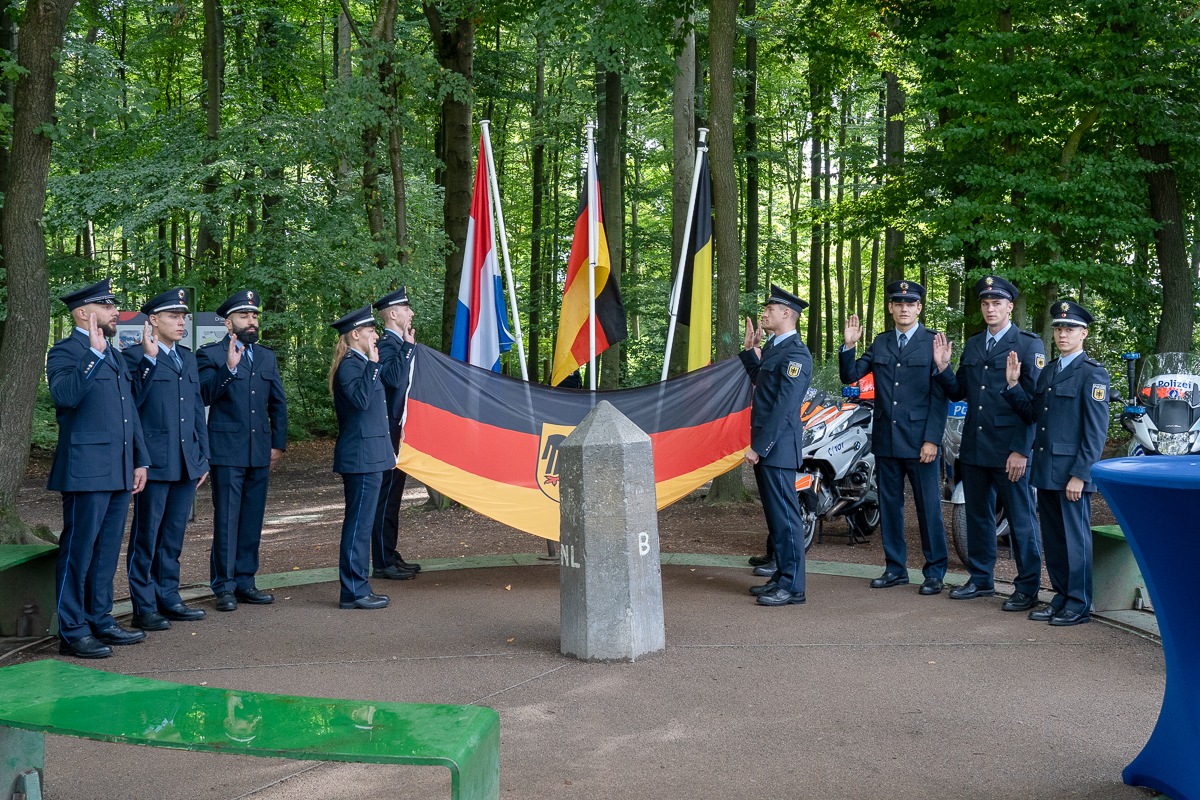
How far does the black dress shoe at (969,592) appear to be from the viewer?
7285 millimetres

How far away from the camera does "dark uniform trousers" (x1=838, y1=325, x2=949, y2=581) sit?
762 centimetres

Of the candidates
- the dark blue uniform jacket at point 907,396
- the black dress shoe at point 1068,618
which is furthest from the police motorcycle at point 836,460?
the black dress shoe at point 1068,618

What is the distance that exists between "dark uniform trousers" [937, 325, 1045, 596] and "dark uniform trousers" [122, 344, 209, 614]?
498 centimetres

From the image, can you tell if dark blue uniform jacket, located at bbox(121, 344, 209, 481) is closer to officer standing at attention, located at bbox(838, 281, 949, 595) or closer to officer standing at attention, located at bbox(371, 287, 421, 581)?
officer standing at attention, located at bbox(371, 287, 421, 581)

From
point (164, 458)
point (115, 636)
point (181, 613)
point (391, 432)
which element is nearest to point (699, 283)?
point (391, 432)

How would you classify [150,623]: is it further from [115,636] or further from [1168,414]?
[1168,414]

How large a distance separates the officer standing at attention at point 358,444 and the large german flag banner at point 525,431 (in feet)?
1.42

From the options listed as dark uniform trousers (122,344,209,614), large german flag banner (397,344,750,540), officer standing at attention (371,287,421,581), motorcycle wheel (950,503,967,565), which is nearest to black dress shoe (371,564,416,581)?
officer standing at attention (371,287,421,581)

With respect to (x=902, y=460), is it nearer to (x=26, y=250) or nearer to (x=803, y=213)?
(x=26, y=250)

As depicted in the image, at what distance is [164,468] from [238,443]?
673 mm

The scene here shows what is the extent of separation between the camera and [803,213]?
20.2 meters

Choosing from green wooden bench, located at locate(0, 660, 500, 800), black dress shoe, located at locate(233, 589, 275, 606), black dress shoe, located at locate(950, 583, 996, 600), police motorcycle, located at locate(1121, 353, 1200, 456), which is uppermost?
police motorcycle, located at locate(1121, 353, 1200, 456)

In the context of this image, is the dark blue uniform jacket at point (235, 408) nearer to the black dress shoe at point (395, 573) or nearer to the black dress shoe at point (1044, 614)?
the black dress shoe at point (395, 573)

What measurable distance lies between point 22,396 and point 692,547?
229 inches
